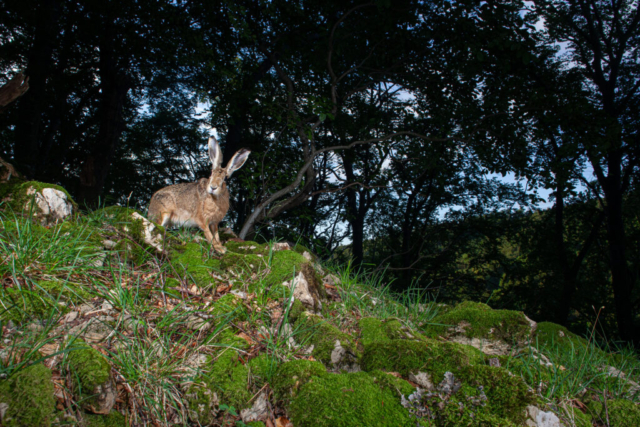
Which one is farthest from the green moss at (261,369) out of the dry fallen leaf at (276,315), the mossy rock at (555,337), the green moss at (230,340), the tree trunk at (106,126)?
the tree trunk at (106,126)

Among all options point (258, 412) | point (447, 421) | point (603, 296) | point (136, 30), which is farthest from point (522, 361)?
point (603, 296)

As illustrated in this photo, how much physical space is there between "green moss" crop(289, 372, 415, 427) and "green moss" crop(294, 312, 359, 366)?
15.4 inches

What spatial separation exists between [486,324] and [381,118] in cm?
898

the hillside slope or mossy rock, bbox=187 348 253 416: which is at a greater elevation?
the hillside slope

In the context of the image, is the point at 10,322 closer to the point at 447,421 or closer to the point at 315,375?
the point at 315,375

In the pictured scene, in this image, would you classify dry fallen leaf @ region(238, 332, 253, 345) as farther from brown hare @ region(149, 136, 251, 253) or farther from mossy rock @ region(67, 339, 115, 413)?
brown hare @ region(149, 136, 251, 253)

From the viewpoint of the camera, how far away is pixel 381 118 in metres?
11.4

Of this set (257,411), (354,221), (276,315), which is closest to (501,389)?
(257,411)

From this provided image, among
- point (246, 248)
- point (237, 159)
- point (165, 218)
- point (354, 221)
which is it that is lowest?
point (246, 248)

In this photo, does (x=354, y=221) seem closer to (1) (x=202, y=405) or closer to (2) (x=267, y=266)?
(2) (x=267, y=266)

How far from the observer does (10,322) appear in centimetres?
207

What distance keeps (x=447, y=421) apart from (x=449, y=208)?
13.9m

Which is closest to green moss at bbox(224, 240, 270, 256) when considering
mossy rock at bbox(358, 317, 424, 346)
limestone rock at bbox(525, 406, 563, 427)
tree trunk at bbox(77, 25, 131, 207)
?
mossy rock at bbox(358, 317, 424, 346)

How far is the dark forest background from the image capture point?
22.1 ft
